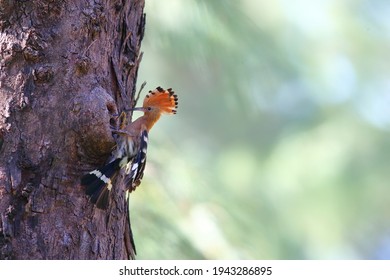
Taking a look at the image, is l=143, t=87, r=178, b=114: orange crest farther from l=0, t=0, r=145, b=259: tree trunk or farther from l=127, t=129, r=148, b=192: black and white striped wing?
l=0, t=0, r=145, b=259: tree trunk

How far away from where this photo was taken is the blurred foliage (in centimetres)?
358

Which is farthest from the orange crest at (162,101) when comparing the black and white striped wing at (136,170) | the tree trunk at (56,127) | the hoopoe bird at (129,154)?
the tree trunk at (56,127)

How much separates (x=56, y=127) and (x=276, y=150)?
2976mm

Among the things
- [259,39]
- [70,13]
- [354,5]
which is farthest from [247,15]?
[70,13]

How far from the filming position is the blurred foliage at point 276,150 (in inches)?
141

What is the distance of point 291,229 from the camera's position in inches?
174

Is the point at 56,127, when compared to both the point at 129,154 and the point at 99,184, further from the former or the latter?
the point at 129,154

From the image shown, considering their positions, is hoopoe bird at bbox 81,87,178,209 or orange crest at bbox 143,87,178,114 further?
orange crest at bbox 143,87,178,114

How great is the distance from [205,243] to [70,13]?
1.68 m

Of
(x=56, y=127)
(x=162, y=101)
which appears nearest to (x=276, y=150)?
(x=162, y=101)

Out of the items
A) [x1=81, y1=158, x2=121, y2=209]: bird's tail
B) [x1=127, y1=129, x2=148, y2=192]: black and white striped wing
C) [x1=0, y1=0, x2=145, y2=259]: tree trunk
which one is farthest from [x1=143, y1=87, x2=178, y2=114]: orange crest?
[x1=81, y1=158, x2=121, y2=209]: bird's tail

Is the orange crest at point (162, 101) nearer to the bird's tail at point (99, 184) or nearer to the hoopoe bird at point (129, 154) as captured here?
the hoopoe bird at point (129, 154)

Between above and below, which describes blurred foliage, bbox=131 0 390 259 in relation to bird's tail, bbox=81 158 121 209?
above

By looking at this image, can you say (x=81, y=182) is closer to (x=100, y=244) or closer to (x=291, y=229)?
(x=100, y=244)
